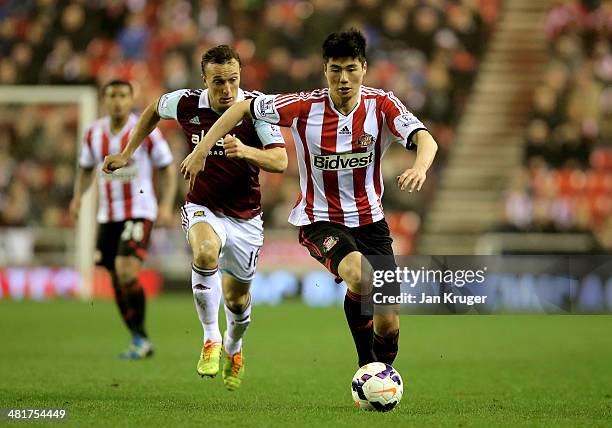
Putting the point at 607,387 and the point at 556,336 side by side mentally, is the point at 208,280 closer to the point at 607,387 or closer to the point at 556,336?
the point at 607,387

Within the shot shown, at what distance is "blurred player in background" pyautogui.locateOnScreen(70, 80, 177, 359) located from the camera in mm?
10094

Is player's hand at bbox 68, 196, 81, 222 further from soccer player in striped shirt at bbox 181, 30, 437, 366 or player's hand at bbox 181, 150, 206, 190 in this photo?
player's hand at bbox 181, 150, 206, 190

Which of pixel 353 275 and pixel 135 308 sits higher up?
pixel 353 275

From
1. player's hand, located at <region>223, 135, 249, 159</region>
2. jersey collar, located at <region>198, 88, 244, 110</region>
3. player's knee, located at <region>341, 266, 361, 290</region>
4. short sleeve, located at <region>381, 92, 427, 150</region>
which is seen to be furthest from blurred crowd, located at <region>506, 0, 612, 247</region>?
player's hand, located at <region>223, 135, 249, 159</region>

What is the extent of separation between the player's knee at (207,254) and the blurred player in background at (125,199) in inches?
105

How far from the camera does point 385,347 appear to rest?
6.94 meters

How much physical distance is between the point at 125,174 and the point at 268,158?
13.1 ft

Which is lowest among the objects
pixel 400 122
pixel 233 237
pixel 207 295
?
pixel 207 295

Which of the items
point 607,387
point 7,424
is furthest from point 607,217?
point 7,424

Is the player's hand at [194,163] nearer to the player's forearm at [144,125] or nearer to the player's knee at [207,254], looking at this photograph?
the player's knee at [207,254]

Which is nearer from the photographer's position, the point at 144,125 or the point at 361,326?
the point at 361,326

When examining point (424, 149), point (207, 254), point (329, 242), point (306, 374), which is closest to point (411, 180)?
point (424, 149)

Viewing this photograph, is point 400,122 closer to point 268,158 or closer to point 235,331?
point 268,158

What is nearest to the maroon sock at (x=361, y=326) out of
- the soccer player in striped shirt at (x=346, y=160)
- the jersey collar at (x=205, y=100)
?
the soccer player in striped shirt at (x=346, y=160)
